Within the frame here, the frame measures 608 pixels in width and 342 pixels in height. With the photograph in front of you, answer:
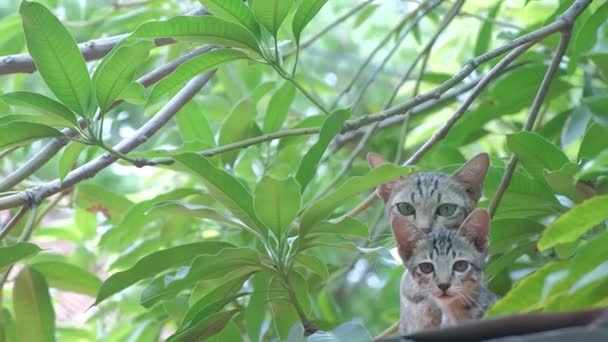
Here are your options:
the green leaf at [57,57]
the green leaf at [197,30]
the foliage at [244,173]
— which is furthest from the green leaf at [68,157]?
the green leaf at [197,30]

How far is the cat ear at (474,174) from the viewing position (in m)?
1.65

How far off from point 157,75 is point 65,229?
88cm

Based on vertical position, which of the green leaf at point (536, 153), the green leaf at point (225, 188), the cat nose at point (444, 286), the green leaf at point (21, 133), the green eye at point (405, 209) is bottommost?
the cat nose at point (444, 286)

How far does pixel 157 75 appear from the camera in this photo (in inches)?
74.4

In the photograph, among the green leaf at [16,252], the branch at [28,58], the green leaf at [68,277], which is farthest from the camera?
the green leaf at [68,277]

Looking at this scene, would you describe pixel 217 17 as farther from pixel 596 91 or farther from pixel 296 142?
pixel 596 91

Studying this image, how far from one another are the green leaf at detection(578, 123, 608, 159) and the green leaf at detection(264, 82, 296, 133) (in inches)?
26.3

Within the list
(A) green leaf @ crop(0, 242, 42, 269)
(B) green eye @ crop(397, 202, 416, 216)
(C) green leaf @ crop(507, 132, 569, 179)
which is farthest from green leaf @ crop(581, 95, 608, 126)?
(A) green leaf @ crop(0, 242, 42, 269)

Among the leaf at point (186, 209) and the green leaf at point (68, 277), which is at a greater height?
the green leaf at point (68, 277)

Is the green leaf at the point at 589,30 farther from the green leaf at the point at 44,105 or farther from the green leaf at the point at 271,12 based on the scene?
the green leaf at the point at 44,105

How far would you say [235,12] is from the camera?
5.17ft

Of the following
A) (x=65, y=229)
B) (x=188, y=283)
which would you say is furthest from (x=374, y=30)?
(x=188, y=283)

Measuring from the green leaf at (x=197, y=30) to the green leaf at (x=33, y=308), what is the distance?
1.88ft

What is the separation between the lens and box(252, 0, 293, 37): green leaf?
5.06 feet
